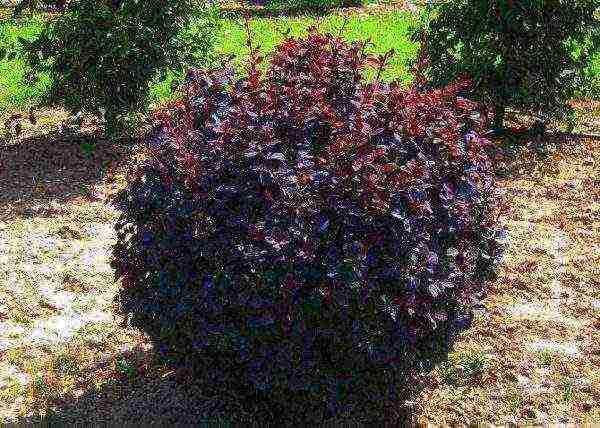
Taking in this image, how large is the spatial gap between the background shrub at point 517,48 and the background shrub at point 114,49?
7.98 ft

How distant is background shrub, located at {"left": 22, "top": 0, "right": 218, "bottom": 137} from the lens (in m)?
7.43

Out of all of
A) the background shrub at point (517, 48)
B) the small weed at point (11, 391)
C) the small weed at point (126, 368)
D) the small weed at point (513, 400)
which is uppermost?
the background shrub at point (517, 48)

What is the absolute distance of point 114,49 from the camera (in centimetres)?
734

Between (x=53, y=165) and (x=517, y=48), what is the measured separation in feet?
15.4

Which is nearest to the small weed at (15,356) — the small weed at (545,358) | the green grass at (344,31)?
the small weed at (545,358)

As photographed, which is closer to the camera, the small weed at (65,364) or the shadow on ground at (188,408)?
the shadow on ground at (188,408)

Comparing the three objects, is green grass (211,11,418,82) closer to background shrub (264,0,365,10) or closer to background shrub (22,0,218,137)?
background shrub (264,0,365,10)

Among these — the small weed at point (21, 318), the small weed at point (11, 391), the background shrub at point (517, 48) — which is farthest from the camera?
the background shrub at point (517, 48)

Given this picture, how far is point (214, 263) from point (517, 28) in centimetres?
541

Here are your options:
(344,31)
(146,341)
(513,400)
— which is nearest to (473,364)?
(513,400)

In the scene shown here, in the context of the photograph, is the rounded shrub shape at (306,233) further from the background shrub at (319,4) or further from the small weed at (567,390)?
the background shrub at (319,4)

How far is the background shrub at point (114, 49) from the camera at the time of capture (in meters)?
7.43

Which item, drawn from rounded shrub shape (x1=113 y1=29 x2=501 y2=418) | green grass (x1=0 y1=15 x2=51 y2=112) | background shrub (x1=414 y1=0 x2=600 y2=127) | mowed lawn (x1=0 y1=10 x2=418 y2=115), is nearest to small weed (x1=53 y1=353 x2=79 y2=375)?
rounded shrub shape (x1=113 y1=29 x2=501 y2=418)

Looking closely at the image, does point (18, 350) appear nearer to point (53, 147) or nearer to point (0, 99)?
point (53, 147)
